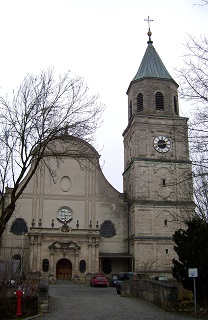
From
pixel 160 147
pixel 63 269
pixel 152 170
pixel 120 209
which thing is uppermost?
pixel 160 147

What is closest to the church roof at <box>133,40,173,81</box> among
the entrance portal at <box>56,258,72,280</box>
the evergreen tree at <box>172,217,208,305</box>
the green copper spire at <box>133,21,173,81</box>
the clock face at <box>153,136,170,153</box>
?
the green copper spire at <box>133,21,173,81</box>

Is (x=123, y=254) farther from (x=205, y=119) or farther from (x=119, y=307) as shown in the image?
(x=205, y=119)

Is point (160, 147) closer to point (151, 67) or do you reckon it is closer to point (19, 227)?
point (151, 67)

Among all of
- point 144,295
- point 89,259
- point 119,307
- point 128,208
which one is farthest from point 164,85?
point 119,307

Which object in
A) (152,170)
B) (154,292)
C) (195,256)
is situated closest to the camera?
(195,256)

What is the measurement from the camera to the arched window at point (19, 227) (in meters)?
43.0

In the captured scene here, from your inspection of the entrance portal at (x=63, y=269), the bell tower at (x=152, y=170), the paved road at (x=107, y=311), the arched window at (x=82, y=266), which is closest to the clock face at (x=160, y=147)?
the bell tower at (x=152, y=170)

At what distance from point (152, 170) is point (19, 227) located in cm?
1514

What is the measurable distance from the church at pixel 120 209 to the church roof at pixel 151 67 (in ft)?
0.49

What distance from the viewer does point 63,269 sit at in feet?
138

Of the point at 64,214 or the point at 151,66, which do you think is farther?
the point at 151,66

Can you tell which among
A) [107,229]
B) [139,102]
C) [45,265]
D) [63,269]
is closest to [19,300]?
[45,265]

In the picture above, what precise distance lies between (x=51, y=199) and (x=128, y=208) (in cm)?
850

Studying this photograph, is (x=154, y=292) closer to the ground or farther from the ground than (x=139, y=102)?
closer to the ground
